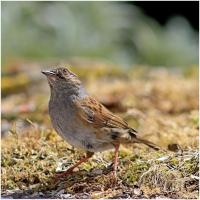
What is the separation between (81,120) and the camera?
5.26m

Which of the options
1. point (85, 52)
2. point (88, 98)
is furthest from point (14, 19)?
point (88, 98)

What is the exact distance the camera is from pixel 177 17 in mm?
13312

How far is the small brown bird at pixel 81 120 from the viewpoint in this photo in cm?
525

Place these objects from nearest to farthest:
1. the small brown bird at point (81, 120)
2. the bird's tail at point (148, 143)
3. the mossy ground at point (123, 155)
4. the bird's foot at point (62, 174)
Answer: the mossy ground at point (123, 155) < the small brown bird at point (81, 120) < the bird's foot at point (62, 174) < the bird's tail at point (148, 143)

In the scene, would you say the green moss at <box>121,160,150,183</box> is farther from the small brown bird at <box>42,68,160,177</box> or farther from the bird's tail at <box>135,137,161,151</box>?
the bird's tail at <box>135,137,161,151</box>

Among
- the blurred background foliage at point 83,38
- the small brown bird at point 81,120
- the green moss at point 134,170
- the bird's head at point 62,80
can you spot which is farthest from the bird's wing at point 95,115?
the blurred background foliage at point 83,38

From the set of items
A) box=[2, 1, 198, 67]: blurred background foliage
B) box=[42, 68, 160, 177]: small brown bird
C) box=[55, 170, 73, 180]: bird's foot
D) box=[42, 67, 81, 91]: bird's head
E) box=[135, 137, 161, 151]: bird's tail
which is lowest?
box=[55, 170, 73, 180]: bird's foot

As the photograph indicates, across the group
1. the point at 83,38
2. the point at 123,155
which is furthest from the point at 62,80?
the point at 83,38

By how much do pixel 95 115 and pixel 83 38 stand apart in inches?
268

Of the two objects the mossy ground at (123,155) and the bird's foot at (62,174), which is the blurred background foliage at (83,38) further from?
the bird's foot at (62,174)

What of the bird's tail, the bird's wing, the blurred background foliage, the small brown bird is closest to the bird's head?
the small brown bird

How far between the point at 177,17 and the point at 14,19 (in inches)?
122

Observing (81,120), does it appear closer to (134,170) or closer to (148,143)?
(134,170)

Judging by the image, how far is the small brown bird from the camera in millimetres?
5250
